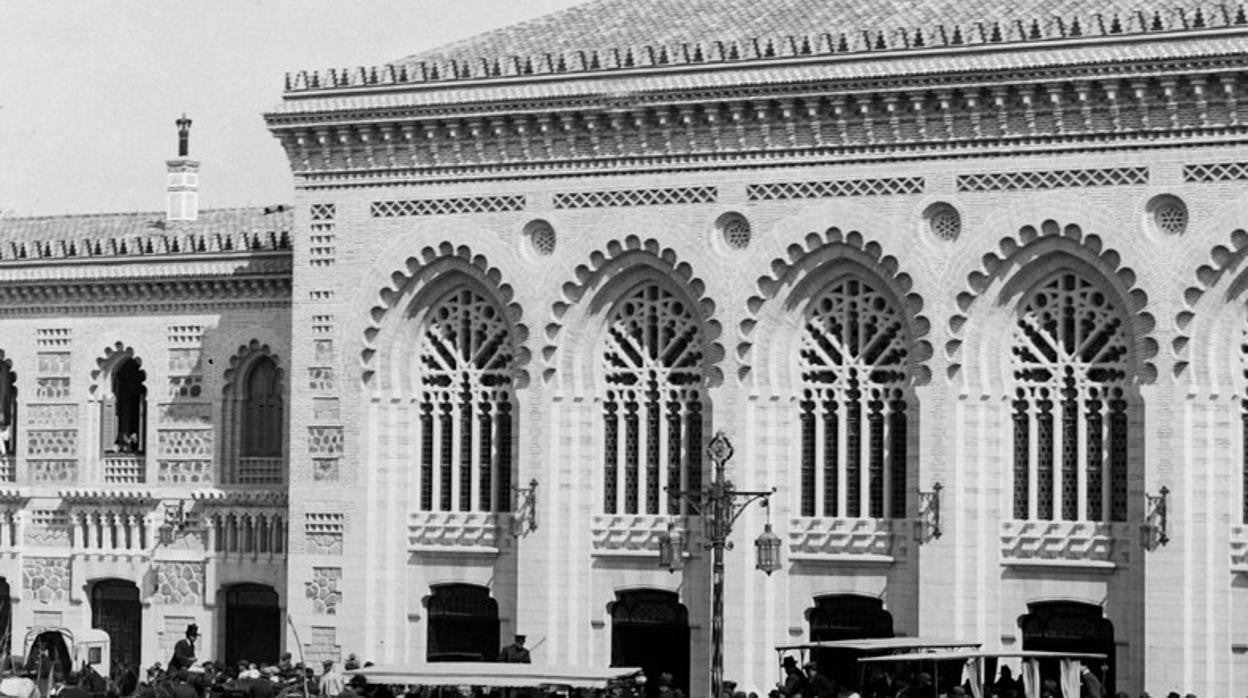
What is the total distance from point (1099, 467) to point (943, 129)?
16.0 ft

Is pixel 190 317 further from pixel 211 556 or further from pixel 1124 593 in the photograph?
pixel 1124 593

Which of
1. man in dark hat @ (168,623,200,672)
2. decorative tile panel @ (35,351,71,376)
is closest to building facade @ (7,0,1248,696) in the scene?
decorative tile panel @ (35,351,71,376)

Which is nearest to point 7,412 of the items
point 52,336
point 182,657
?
point 52,336

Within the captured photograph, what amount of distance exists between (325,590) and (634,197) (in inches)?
293

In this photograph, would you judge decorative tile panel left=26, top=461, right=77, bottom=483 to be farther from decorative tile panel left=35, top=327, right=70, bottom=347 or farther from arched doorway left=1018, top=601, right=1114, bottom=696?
arched doorway left=1018, top=601, right=1114, bottom=696

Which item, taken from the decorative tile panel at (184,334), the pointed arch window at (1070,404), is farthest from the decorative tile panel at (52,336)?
the pointed arch window at (1070,404)

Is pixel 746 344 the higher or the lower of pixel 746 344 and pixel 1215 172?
the lower

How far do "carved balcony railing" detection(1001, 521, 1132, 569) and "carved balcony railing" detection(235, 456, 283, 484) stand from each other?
12421 mm

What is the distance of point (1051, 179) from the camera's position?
1639 inches

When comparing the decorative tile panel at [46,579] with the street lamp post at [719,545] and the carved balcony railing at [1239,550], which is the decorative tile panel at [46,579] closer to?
the street lamp post at [719,545]

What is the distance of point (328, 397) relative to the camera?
46.9m

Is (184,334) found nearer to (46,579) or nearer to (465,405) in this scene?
(46,579)

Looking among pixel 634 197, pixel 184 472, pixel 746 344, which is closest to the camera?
pixel 746 344

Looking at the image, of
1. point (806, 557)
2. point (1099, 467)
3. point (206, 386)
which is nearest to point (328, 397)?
point (206, 386)
